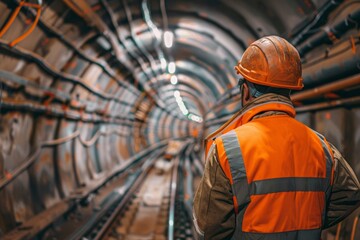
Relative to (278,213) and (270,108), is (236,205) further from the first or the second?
(270,108)

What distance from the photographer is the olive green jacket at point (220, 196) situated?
181 cm

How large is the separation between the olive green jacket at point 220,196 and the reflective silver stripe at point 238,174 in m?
0.05

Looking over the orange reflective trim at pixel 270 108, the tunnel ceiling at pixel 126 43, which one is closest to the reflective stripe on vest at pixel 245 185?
the orange reflective trim at pixel 270 108

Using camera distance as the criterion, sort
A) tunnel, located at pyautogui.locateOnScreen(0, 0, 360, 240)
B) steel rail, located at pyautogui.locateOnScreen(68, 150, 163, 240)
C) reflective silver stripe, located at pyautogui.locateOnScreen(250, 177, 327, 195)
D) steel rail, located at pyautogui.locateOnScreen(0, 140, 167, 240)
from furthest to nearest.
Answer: steel rail, located at pyautogui.locateOnScreen(68, 150, 163, 240) < steel rail, located at pyautogui.locateOnScreen(0, 140, 167, 240) < tunnel, located at pyautogui.locateOnScreen(0, 0, 360, 240) < reflective silver stripe, located at pyautogui.locateOnScreen(250, 177, 327, 195)

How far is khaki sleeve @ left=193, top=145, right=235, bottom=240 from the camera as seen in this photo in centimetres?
181

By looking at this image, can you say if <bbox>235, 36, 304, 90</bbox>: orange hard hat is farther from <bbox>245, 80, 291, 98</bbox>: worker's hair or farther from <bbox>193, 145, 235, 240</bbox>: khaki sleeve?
<bbox>193, 145, 235, 240</bbox>: khaki sleeve

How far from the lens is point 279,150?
1778 mm

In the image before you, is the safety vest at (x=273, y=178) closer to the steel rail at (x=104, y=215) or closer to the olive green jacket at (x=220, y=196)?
the olive green jacket at (x=220, y=196)

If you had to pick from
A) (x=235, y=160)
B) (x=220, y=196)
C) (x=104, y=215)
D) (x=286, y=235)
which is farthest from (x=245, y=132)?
(x=104, y=215)

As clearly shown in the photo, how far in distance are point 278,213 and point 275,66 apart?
89cm

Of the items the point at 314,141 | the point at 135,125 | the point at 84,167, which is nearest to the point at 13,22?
the point at 314,141

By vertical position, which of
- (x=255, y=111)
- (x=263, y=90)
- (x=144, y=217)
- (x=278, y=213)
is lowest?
(x=144, y=217)

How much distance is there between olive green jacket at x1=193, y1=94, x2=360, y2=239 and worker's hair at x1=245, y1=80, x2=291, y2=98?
5 cm

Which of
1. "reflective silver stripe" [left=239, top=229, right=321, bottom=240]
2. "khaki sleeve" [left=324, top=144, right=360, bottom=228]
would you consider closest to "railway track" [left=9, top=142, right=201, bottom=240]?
"khaki sleeve" [left=324, top=144, right=360, bottom=228]
